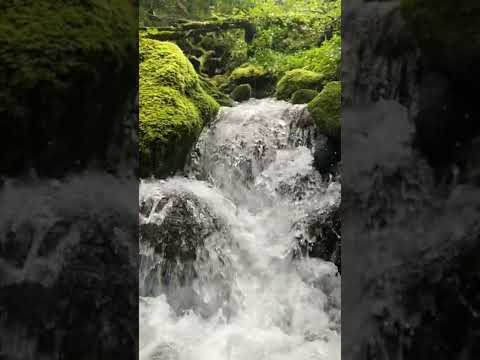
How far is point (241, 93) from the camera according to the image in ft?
29.0

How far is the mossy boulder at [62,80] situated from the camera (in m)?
1.87

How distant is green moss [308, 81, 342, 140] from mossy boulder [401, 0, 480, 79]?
12.9 feet

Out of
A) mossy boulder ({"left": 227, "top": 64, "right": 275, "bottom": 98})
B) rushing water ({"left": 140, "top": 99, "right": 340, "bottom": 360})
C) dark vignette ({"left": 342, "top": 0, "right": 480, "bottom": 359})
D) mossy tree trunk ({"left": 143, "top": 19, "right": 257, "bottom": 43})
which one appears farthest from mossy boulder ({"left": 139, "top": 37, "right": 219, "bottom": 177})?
dark vignette ({"left": 342, "top": 0, "right": 480, "bottom": 359})

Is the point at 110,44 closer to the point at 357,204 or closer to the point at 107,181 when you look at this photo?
the point at 107,181

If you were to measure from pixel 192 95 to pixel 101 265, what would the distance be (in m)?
5.01

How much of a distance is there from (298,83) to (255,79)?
1.78 meters

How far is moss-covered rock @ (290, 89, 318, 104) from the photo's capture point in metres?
7.31

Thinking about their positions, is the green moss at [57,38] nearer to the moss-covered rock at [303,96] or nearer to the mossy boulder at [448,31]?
the mossy boulder at [448,31]

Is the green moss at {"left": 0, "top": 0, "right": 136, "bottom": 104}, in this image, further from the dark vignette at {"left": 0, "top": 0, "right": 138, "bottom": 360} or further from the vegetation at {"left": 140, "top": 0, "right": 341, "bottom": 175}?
the vegetation at {"left": 140, "top": 0, "right": 341, "bottom": 175}

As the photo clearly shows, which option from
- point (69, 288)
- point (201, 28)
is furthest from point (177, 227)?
point (201, 28)

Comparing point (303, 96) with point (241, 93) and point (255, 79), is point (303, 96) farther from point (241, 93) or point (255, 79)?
point (255, 79)

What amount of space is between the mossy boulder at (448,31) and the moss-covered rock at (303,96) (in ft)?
17.6

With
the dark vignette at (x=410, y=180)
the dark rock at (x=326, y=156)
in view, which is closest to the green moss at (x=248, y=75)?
the dark rock at (x=326, y=156)

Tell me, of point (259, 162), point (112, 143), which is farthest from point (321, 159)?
point (112, 143)
